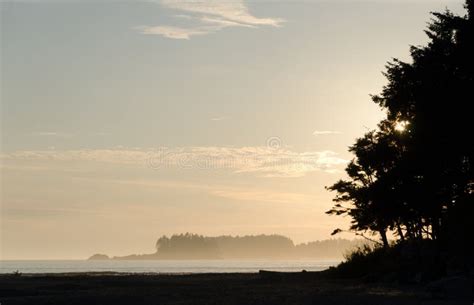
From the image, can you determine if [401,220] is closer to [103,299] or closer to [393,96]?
[393,96]

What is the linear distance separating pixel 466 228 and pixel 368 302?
15886 millimetres

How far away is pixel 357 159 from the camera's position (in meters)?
50.7

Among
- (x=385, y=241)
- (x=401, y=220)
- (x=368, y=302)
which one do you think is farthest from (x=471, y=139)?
(x=385, y=241)

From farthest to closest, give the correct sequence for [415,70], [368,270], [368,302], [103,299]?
[368,270]
[415,70]
[103,299]
[368,302]

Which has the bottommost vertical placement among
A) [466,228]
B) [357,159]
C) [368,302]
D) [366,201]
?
[368,302]

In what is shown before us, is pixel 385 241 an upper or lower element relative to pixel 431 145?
lower

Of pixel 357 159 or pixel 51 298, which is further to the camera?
pixel 357 159

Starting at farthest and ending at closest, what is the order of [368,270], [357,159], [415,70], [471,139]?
[357,159] → [368,270] → [415,70] → [471,139]

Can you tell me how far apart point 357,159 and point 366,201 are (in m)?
4.98

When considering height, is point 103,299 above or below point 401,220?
below

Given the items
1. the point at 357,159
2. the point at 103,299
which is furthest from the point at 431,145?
the point at 103,299

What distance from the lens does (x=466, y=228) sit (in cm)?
3603

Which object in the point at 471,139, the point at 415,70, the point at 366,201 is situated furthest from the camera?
the point at 366,201

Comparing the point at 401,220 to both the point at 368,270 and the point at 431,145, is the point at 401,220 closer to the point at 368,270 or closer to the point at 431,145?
the point at 368,270
